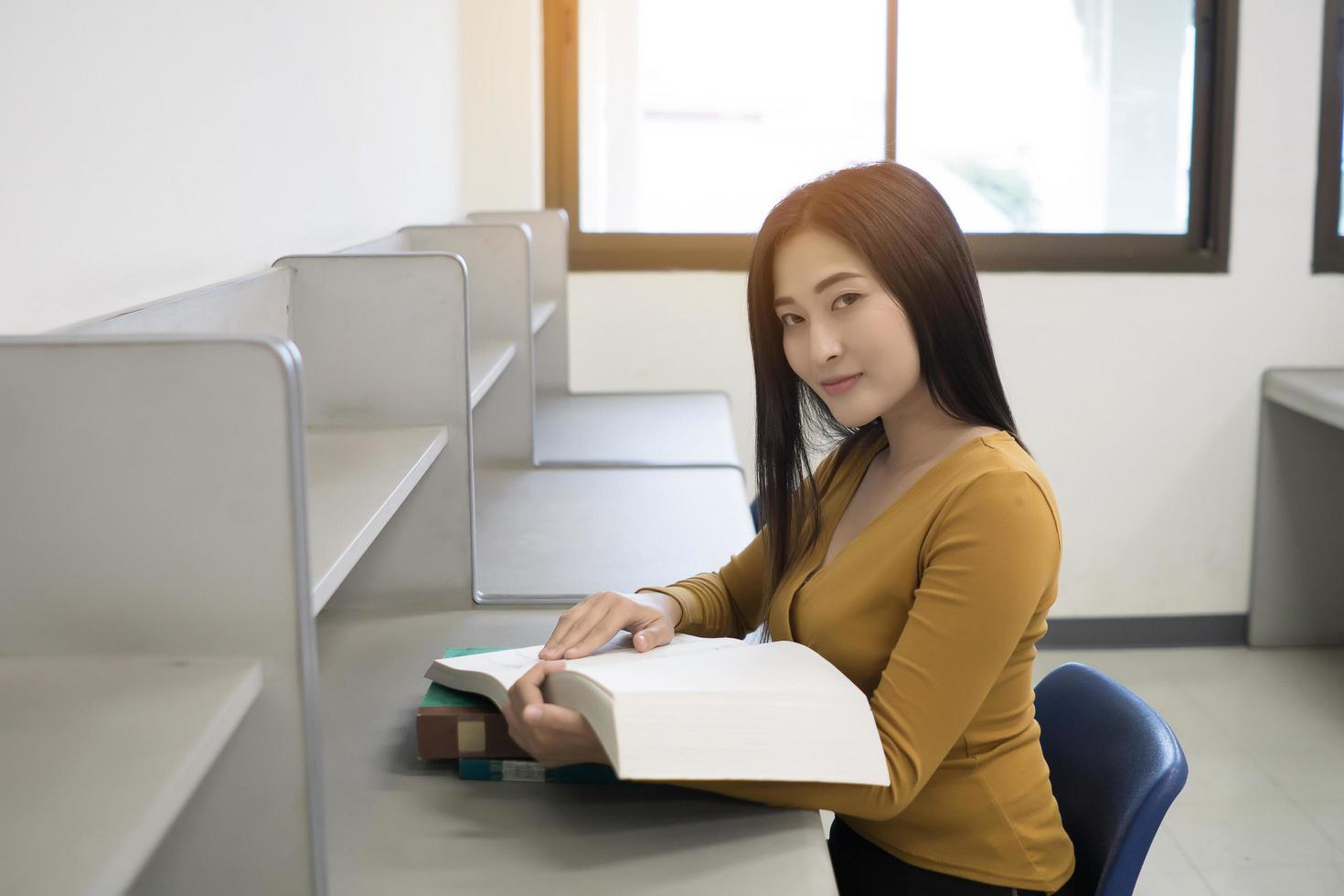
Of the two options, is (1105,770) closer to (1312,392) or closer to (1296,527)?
(1312,392)

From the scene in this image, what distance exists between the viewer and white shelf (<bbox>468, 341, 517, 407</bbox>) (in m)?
1.66

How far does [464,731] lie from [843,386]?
1.48 feet

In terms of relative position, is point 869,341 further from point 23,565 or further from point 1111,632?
point 1111,632

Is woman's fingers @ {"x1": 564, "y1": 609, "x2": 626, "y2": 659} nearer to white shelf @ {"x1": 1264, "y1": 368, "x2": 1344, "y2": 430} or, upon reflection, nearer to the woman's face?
the woman's face

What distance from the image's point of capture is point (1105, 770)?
1134mm

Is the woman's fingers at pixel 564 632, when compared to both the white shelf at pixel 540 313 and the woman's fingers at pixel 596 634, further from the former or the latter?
the white shelf at pixel 540 313

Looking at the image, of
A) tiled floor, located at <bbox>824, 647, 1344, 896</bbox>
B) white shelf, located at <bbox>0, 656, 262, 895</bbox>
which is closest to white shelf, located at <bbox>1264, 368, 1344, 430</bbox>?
tiled floor, located at <bbox>824, 647, 1344, 896</bbox>

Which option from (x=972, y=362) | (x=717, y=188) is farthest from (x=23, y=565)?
(x=717, y=188)

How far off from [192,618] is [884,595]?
0.57 meters

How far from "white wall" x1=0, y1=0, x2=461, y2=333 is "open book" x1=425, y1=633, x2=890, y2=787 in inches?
21.1

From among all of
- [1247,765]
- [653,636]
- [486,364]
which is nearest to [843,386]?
[653,636]

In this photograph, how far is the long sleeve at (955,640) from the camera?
972 millimetres

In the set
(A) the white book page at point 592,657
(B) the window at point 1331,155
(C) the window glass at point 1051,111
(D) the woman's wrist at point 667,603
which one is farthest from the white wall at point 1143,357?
(A) the white book page at point 592,657

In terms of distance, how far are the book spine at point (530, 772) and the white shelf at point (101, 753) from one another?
34 centimetres
